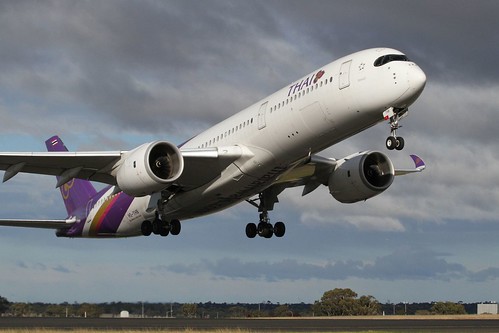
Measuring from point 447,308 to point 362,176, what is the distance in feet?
109

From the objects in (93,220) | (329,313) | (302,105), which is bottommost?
(329,313)

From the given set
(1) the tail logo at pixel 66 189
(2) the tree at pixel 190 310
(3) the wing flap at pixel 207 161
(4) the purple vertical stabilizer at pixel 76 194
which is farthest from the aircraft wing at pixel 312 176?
→ (2) the tree at pixel 190 310

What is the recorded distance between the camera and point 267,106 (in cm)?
3650

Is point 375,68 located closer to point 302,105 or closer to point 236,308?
point 302,105

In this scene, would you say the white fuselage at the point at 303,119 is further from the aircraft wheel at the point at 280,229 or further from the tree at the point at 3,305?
the tree at the point at 3,305

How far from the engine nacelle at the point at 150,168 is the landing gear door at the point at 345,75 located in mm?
8189

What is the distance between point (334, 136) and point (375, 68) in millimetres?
3774

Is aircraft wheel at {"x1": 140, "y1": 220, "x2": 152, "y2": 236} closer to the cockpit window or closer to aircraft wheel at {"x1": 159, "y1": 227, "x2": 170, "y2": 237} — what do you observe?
aircraft wheel at {"x1": 159, "y1": 227, "x2": 170, "y2": 237}

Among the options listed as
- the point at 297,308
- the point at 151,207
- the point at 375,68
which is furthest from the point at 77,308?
the point at 375,68

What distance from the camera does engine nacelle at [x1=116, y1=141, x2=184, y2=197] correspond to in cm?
3553

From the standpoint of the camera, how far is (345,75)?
3284 cm

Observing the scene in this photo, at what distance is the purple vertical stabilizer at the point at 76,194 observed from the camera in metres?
51.4

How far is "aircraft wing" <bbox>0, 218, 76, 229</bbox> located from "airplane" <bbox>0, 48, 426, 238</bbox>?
9cm

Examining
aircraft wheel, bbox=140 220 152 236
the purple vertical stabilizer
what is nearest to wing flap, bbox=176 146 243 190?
aircraft wheel, bbox=140 220 152 236
